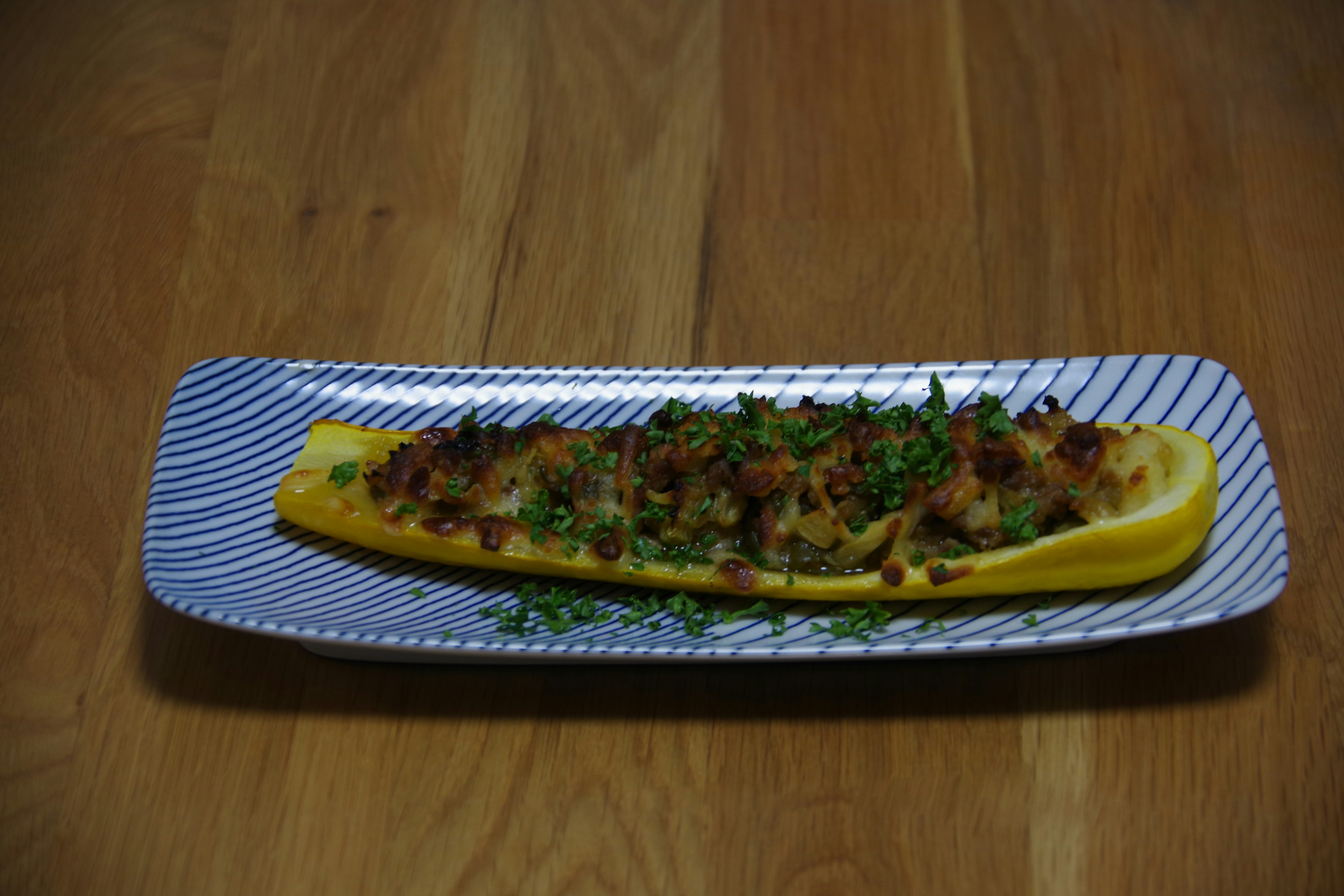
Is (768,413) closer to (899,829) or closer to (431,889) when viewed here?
(899,829)

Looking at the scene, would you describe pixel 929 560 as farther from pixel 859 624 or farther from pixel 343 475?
pixel 343 475

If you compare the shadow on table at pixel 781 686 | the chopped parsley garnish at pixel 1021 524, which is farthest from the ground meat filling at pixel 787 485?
the shadow on table at pixel 781 686

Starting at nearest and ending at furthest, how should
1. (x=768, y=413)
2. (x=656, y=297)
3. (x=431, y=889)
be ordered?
(x=431, y=889) < (x=768, y=413) < (x=656, y=297)

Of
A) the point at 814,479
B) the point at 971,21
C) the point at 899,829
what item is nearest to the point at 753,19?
the point at 971,21

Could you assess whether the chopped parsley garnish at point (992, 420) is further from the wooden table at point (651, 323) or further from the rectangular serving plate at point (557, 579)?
the wooden table at point (651, 323)

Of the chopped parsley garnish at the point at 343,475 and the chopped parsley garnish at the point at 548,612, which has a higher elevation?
the chopped parsley garnish at the point at 343,475

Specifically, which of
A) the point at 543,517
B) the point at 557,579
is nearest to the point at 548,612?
the point at 557,579
